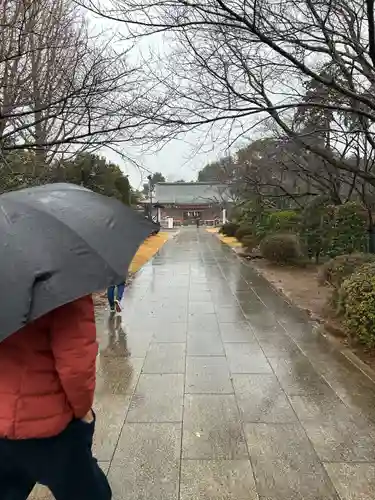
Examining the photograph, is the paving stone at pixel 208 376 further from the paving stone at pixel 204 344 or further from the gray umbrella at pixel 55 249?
the gray umbrella at pixel 55 249

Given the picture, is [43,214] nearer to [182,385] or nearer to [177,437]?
[177,437]

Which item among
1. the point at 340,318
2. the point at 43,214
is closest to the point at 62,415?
the point at 43,214

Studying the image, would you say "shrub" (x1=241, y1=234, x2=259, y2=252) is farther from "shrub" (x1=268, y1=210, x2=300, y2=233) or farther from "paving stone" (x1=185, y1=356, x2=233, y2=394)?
"paving stone" (x1=185, y1=356, x2=233, y2=394)

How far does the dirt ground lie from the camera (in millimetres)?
5773

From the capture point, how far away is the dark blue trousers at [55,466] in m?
1.75

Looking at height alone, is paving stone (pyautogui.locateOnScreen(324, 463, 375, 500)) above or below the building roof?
below

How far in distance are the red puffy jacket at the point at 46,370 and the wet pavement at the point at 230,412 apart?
127 centimetres

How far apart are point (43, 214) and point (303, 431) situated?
271 cm

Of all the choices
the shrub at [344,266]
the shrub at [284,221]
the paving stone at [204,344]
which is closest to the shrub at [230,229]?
the shrub at [284,221]

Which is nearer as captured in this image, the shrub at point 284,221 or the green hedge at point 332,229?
the green hedge at point 332,229

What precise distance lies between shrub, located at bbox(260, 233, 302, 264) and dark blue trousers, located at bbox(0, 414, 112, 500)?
45.0ft

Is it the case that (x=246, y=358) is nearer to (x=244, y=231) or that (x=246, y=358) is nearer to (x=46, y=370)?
(x=46, y=370)

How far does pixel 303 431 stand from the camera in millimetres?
3465

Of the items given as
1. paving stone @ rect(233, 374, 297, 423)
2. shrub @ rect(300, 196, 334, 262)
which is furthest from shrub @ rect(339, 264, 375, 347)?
shrub @ rect(300, 196, 334, 262)
